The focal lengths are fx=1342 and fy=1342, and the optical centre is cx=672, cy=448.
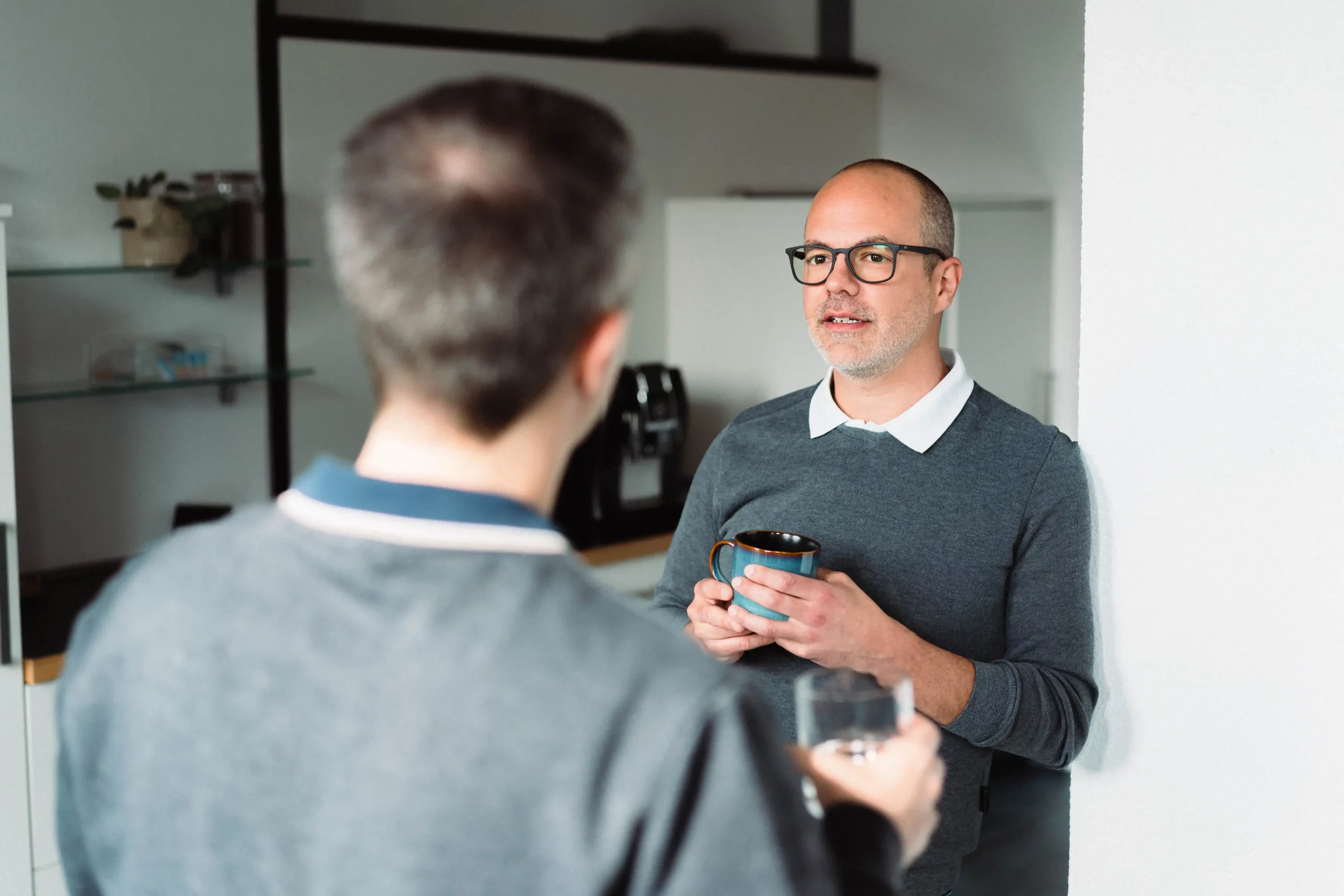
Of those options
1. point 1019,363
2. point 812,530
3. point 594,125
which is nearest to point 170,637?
point 594,125

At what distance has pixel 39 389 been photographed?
2.78 meters

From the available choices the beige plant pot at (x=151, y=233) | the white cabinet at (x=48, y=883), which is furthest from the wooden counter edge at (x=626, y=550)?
the white cabinet at (x=48, y=883)

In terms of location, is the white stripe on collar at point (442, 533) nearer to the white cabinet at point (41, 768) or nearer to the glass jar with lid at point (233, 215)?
the white cabinet at point (41, 768)

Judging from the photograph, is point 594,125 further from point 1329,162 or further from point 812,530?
point 812,530

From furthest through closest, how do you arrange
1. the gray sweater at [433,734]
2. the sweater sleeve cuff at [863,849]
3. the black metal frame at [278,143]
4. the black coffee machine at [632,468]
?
the black coffee machine at [632,468]
the black metal frame at [278,143]
the sweater sleeve cuff at [863,849]
the gray sweater at [433,734]

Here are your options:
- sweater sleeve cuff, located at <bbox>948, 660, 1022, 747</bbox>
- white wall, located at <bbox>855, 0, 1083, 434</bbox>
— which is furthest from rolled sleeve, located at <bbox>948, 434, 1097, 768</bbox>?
white wall, located at <bbox>855, 0, 1083, 434</bbox>

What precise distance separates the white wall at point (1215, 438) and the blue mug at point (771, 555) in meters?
0.31

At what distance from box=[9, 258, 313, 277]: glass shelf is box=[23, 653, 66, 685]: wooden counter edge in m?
0.80

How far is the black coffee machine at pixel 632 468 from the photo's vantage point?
3357mm

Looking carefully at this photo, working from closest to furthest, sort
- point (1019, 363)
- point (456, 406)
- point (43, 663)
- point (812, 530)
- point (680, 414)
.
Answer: point (456, 406) < point (812, 530) < point (43, 663) < point (680, 414) < point (1019, 363)

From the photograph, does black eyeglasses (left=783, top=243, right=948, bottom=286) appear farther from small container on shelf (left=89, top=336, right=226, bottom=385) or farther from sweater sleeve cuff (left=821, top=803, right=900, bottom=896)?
small container on shelf (left=89, top=336, right=226, bottom=385)

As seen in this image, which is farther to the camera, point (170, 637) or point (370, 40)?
point (370, 40)

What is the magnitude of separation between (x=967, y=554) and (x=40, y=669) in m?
1.73

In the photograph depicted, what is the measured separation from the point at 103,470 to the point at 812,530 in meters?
1.93
